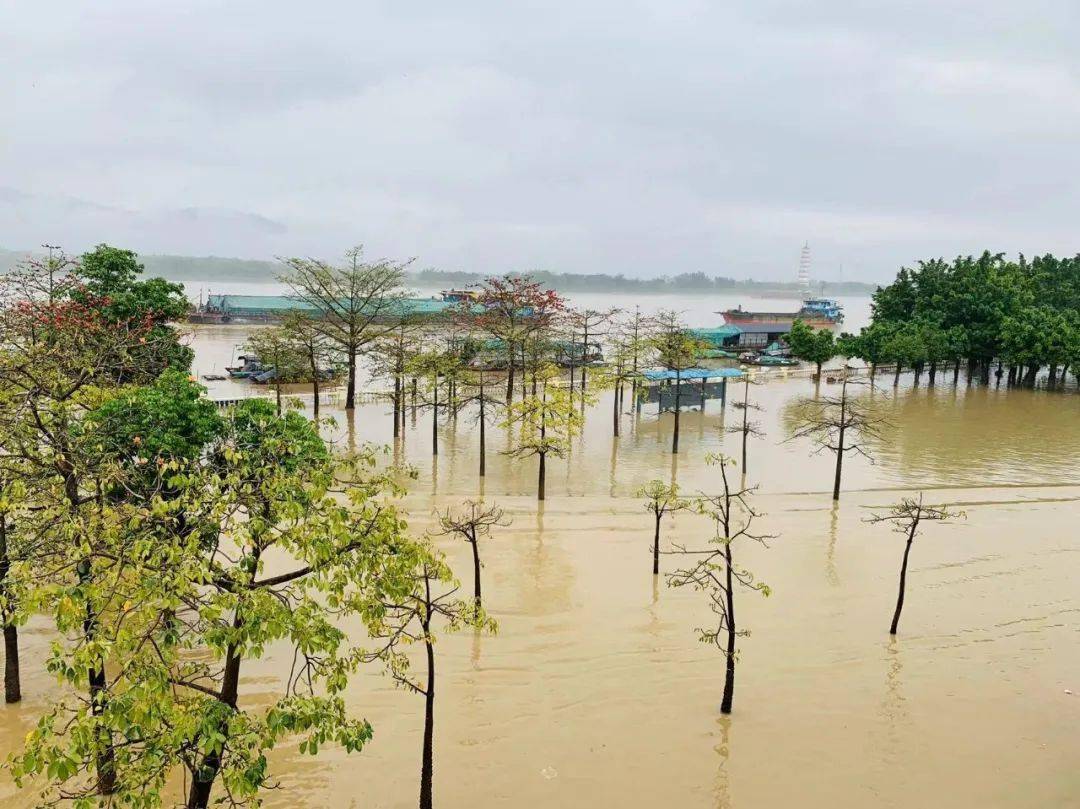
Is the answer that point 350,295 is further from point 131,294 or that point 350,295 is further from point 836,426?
point 836,426

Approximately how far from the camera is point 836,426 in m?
28.4

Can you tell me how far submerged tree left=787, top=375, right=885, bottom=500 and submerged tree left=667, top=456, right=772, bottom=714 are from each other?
4836 mm

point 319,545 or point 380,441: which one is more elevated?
point 319,545

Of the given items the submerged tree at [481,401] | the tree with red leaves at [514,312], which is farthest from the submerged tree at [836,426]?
the tree with red leaves at [514,312]

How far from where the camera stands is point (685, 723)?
13398mm

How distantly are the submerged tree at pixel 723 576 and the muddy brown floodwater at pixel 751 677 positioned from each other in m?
0.46

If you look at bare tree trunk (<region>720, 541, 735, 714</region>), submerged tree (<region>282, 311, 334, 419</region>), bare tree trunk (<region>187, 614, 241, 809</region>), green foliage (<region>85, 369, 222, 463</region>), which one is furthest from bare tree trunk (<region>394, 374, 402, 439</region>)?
bare tree trunk (<region>187, 614, 241, 809</region>)

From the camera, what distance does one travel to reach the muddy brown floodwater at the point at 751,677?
11883mm

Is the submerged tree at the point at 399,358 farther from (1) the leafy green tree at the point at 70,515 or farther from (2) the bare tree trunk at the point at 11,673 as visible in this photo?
(2) the bare tree trunk at the point at 11,673

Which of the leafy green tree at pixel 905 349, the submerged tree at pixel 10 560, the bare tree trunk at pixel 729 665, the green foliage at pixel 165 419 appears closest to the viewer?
the submerged tree at pixel 10 560

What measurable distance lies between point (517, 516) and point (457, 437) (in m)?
12.5

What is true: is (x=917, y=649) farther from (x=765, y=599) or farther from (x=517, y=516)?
(x=517, y=516)

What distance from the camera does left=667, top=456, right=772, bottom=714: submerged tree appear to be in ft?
44.0

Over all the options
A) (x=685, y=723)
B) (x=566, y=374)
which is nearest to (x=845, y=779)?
(x=685, y=723)
